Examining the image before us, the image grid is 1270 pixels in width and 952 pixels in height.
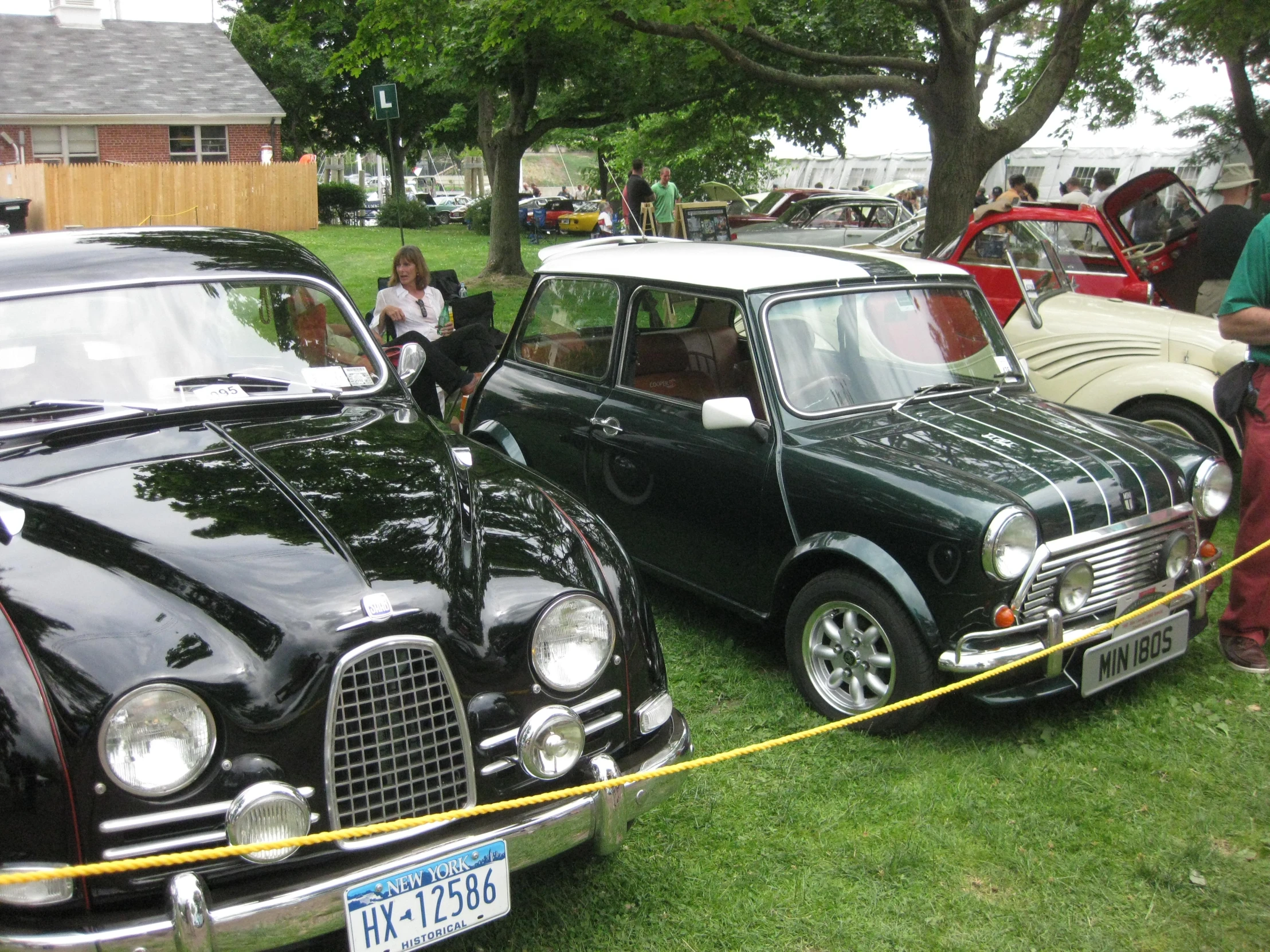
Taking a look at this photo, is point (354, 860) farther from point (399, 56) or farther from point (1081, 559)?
point (399, 56)

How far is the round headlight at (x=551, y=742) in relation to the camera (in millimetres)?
2934

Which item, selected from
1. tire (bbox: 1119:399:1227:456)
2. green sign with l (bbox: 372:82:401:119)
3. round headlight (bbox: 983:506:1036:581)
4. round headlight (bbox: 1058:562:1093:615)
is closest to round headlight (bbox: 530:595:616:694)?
round headlight (bbox: 983:506:1036:581)

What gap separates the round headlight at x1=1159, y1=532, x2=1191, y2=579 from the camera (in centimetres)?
446

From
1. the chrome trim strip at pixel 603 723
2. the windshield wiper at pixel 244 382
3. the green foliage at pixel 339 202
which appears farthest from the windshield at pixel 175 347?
the green foliage at pixel 339 202

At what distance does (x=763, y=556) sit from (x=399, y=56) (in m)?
10.2

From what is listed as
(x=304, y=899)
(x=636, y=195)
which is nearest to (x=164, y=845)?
(x=304, y=899)

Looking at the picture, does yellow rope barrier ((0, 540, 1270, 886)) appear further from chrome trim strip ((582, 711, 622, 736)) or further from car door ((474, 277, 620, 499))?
car door ((474, 277, 620, 499))

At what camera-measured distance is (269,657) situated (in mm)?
2648

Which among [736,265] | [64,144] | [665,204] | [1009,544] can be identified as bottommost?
[1009,544]

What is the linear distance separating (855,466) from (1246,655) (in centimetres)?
213

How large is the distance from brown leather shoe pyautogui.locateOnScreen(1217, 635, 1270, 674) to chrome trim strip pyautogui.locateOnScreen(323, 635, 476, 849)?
3780mm

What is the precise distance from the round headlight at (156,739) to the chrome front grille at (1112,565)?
280 cm

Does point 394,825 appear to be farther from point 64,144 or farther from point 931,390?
point 64,144

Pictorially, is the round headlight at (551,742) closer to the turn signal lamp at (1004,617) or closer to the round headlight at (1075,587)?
the turn signal lamp at (1004,617)
